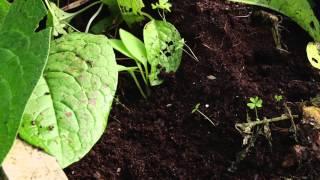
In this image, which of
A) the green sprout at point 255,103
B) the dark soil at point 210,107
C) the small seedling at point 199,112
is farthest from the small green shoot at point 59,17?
the green sprout at point 255,103

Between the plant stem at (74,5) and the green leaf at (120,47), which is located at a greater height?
the plant stem at (74,5)

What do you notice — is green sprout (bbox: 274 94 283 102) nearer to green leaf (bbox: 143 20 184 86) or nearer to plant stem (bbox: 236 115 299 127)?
plant stem (bbox: 236 115 299 127)

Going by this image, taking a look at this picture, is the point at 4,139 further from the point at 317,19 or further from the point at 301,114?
the point at 317,19

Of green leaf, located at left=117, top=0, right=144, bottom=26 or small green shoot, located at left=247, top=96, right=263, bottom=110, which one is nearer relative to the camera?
small green shoot, located at left=247, top=96, right=263, bottom=110

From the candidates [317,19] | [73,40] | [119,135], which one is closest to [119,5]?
[73,40]

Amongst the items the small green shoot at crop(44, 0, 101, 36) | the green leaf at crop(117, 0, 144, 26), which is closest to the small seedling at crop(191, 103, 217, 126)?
the green leaf at crop(117, 0, 144, 26)

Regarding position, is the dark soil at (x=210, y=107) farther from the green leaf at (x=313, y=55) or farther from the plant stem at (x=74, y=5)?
the plant stem at (x=74, y=5)
